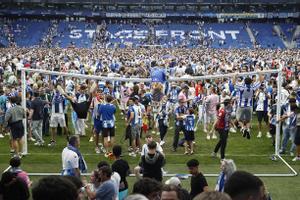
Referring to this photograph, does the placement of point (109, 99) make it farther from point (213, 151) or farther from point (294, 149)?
point (294, 149)

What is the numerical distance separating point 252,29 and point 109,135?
5682 cm

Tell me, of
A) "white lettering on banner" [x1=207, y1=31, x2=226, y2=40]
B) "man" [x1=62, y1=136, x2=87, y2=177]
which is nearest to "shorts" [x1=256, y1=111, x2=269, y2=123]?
"man" [x1=62, y1=136, x2=87, y2=177]

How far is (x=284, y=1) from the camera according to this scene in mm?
69625

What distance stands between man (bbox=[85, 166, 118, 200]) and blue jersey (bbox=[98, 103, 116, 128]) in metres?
7.25

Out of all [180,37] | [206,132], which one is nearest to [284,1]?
[180,37]

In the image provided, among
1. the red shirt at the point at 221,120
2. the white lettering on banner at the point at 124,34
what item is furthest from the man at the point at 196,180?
the white lettering on banner at the point at 124,34

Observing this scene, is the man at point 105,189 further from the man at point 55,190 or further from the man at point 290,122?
the man at point 290,122

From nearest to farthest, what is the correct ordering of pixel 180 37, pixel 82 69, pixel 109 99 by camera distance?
pixel 109 99, pixel 82 69, pixel 180 37

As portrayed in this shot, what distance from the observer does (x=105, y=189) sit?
25.4 feet

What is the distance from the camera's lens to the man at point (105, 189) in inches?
305

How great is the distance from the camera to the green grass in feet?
42.4

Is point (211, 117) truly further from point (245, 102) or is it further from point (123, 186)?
point (123, 186)

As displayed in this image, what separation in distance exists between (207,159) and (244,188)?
36.1 feet

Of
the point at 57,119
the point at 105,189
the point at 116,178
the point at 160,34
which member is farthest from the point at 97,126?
the point at 160,34
